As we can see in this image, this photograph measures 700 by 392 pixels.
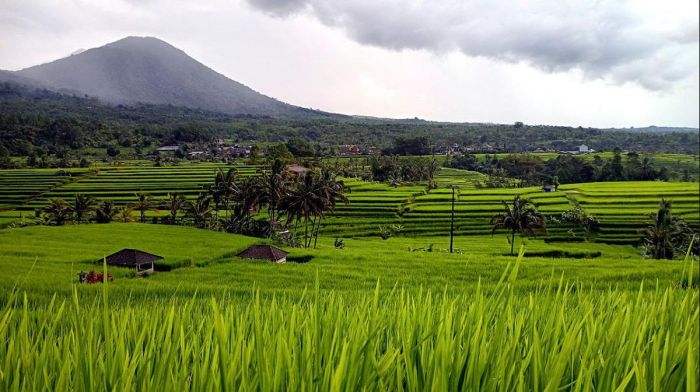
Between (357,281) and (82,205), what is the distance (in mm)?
1908

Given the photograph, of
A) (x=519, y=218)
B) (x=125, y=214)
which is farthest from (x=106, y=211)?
(x=519, y=218)

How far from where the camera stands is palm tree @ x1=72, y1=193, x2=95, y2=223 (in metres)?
3.04

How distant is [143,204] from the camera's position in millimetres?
3176

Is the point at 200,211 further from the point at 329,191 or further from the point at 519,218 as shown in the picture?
the point at 519,218

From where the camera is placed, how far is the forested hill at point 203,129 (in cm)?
321

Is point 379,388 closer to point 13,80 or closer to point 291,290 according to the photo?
point 291,290

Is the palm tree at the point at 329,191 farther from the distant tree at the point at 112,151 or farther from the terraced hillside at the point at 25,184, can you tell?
the terraced hillside at the point at 25,184

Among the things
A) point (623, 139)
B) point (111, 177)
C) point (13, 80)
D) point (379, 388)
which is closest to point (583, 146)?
point (623, 139)

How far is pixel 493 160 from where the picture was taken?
482 centimetres

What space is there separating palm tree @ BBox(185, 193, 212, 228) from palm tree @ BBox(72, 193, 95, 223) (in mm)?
605

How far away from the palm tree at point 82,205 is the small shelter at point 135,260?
14.2 inches

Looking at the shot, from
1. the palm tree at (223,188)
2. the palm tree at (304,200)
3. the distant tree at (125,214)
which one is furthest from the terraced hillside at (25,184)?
the palm tree at (304,200)

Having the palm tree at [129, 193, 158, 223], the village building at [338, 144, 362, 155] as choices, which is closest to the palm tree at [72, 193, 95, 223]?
the palm tree at [129, 193, 158, 223]

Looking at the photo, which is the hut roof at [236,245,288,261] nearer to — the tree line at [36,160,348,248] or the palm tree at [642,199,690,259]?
the tree line at [36,160,348,248]
